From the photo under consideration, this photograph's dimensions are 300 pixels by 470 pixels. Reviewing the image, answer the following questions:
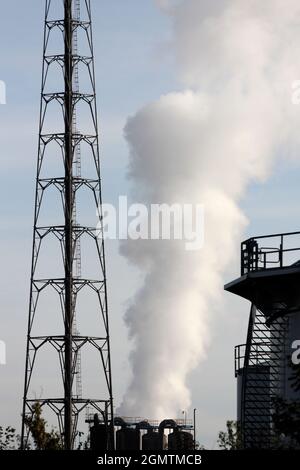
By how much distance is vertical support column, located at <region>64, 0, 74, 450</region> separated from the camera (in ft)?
220

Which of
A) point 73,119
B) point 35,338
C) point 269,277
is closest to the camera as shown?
point 269,277

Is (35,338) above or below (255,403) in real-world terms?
above

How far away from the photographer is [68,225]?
6762 centimetres

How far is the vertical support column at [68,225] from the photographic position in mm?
67125

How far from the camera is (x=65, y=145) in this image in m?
68.6

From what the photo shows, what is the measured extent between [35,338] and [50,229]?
225 inches

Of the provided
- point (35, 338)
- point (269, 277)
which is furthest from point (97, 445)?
point (35, 338)

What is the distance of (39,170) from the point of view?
216 ft

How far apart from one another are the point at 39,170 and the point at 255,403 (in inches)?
725
